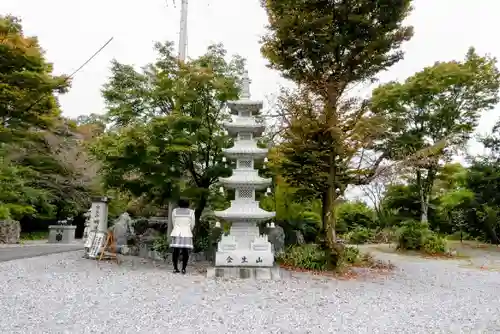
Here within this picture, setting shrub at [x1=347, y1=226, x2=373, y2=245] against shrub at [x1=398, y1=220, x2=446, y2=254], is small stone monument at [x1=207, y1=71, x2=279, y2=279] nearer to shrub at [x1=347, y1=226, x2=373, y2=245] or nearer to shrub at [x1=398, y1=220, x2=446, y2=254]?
shrub at [x1=398, y1=220, x2=446, y2=254]

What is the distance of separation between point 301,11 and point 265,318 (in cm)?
955

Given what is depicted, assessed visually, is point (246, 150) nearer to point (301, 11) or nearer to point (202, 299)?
point (202, 299)

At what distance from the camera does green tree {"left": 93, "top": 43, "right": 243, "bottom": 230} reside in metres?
9.69

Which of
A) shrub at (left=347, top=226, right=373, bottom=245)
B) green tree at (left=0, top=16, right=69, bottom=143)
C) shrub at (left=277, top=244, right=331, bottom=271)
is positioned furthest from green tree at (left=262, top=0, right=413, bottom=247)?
shrub at (left=347, top=226, right=373, bottom=245)

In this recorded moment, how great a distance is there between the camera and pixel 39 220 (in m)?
21.0

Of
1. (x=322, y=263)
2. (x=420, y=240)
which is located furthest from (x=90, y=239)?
(x=420, y=240)

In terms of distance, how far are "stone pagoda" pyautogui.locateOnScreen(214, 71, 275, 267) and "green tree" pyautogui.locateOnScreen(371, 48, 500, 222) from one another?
7.44m

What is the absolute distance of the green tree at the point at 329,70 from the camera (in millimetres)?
9992

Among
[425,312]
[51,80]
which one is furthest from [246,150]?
[51,80]

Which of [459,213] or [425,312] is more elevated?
[459,213]

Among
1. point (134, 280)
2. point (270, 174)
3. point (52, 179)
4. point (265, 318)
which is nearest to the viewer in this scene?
point (265, 318)

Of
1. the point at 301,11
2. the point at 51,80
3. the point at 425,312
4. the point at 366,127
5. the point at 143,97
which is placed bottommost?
the point at 425,312

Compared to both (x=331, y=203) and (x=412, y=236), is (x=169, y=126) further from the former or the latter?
(x=412, y=236)

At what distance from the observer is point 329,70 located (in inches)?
497
